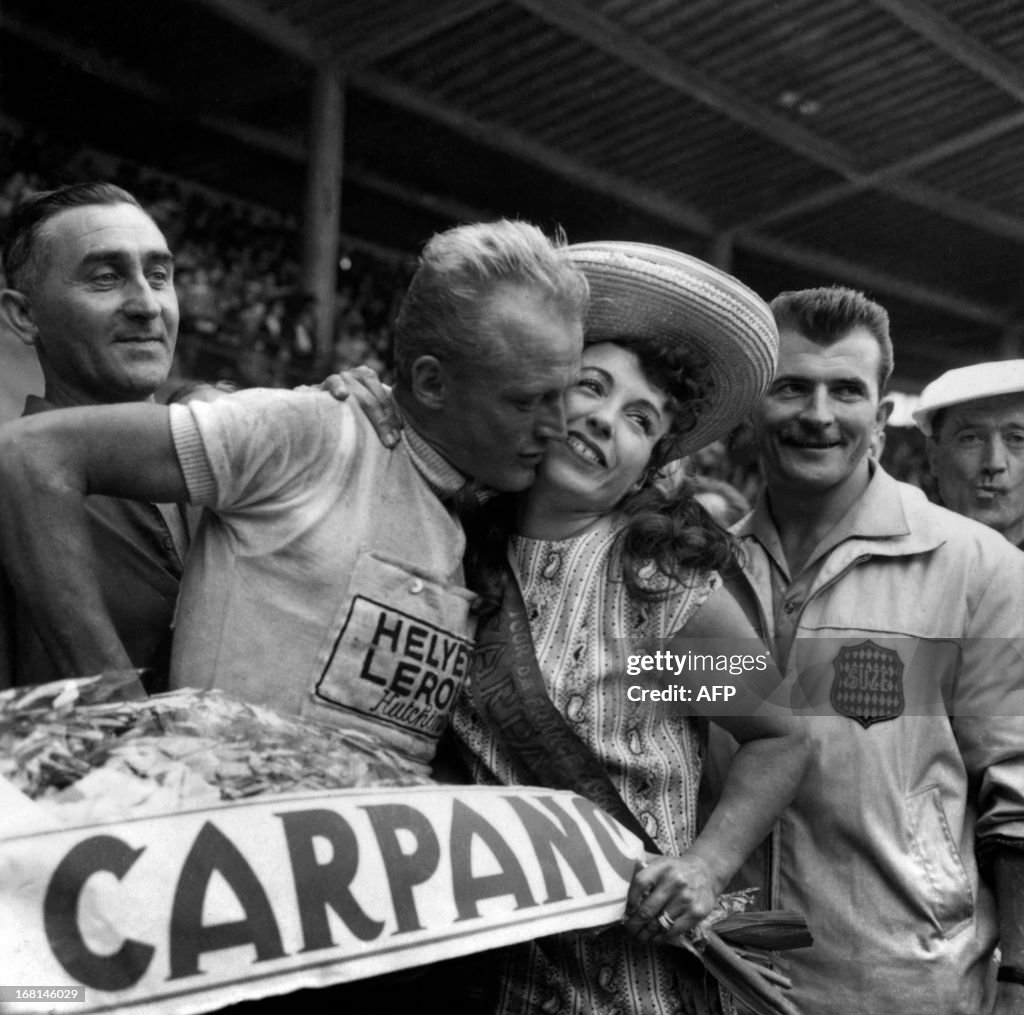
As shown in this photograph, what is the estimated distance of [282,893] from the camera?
1545mm

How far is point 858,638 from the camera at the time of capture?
8.42ft

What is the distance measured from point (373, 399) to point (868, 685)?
1111 mm

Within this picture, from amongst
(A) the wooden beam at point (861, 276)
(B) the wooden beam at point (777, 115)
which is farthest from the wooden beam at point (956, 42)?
(A) the wooden beam at point (861, 276)

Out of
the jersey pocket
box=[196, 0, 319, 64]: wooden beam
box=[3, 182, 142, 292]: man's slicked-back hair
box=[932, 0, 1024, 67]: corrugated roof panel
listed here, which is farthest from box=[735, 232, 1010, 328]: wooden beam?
the jersey pocket

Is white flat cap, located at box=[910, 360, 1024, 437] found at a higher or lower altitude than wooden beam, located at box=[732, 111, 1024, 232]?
lower

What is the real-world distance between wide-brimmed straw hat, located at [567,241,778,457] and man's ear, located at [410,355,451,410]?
1.17 feet


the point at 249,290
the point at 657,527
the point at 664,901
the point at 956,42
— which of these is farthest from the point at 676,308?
the point at 249,290

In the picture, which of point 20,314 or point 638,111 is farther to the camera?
point 638,111

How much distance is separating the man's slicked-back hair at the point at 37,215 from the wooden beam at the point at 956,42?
3.61 metres

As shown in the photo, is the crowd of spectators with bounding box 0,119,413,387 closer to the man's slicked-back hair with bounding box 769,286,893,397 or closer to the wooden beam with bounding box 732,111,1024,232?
the wooden beam with bounding box 732,111,1024,232

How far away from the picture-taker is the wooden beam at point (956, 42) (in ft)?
16.5

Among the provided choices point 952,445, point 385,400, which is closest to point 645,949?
point 385,400

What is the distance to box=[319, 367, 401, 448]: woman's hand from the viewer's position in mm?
1969

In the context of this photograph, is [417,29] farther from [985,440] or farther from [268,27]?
[985,440]
